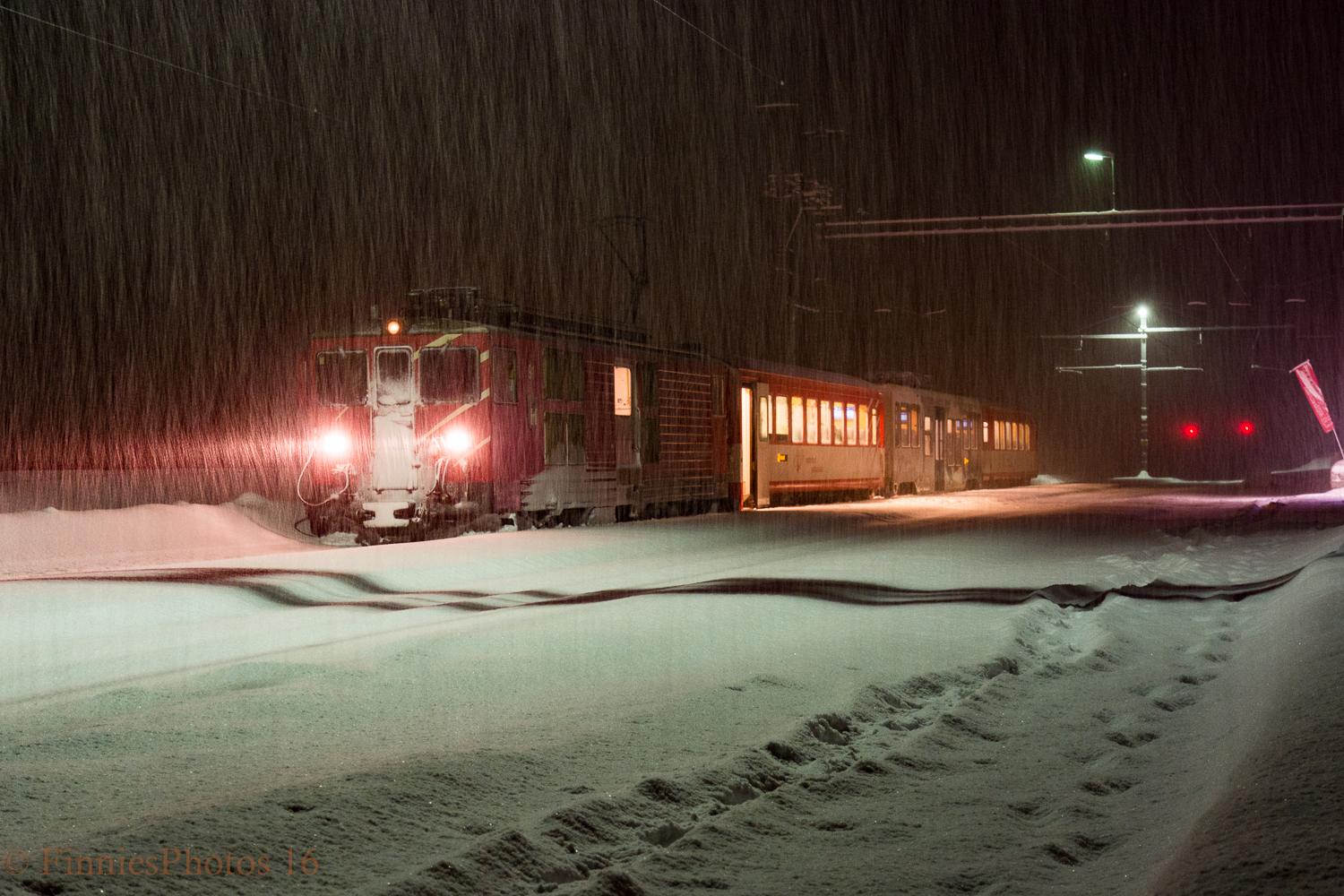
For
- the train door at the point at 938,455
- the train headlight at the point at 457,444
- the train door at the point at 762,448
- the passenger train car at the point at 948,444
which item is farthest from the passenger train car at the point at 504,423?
the train door at the point at 938,455

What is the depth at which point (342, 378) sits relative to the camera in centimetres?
1956

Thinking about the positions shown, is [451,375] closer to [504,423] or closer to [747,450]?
[504,423]

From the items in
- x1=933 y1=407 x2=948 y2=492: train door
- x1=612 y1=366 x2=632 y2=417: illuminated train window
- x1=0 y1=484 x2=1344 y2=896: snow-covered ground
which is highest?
x1=612 y1=366 x2=632 y2=417: illuminated train window

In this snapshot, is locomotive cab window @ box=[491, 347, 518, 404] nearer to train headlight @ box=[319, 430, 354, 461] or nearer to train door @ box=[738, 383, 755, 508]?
train headlight @ box=[319, 430, 354, 461]

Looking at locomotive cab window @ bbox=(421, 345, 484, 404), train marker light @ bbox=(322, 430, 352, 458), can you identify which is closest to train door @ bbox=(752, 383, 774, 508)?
locomotive cab window @ bbox=(421, 345, 484, 404)

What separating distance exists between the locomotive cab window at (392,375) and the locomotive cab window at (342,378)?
0.24 metres

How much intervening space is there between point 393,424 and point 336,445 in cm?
104

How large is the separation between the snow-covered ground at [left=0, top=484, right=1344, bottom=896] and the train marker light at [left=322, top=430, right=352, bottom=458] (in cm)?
624

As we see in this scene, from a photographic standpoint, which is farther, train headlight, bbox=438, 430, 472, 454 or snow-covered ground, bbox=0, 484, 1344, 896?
train headlight, bbox=438, 430, 472, 454

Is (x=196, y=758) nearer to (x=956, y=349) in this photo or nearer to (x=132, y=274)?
(x=132, y=274)

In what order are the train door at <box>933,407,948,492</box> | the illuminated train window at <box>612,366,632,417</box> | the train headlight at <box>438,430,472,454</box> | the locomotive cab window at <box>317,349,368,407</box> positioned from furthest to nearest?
the train door at <box>933,407,948,492</box>
the illuminated train window at <box>612,366,632,417</box>
the locomotive cab window at <box>317,349,368,407</box>
the train headlight at <box>438,430,472,454</box>

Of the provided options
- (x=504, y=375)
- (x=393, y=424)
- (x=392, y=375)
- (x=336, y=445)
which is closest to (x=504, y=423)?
(x=504, y=375)

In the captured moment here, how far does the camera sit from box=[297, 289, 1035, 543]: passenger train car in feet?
61.2

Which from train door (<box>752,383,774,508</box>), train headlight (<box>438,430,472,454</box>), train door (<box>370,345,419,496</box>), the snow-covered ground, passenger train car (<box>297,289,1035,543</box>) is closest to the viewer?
the snow-covered ground
